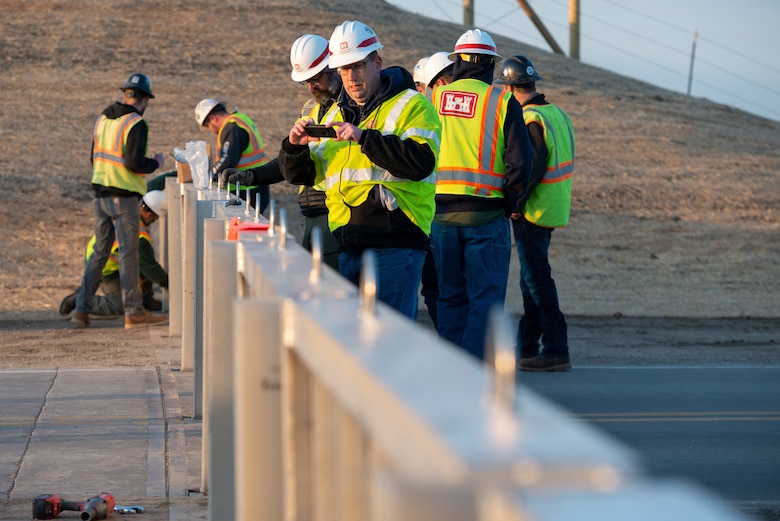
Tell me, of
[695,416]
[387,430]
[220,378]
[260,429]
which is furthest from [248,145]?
[387,430]

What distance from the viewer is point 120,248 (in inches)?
493

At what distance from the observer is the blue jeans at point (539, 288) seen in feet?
32.9

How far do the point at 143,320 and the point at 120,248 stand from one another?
72 centimetres

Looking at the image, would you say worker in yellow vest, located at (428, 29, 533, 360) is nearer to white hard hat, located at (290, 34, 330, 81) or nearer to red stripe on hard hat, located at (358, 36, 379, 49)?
white hard hat, located at (290, 34, 330, 81)

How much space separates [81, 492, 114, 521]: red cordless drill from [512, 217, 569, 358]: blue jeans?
509 cm

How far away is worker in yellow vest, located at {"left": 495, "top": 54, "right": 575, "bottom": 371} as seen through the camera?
1005cm

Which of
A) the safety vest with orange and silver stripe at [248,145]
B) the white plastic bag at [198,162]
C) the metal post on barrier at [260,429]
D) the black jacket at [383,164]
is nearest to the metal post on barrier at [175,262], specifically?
the safety vest with orange and silver stripe at [248,145]

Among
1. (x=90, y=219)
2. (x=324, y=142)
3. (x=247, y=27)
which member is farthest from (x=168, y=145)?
(x=324, y=142)

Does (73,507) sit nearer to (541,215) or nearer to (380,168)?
(380,168)

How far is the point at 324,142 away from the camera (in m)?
6.64

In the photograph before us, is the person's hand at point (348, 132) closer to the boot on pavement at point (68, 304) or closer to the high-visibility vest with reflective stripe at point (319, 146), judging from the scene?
the high-visibility vest with reflective stripe at point (319, 146)

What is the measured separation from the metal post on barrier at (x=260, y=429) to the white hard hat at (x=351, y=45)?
3.38 metres

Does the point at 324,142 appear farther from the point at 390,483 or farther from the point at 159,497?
the point at 390,483

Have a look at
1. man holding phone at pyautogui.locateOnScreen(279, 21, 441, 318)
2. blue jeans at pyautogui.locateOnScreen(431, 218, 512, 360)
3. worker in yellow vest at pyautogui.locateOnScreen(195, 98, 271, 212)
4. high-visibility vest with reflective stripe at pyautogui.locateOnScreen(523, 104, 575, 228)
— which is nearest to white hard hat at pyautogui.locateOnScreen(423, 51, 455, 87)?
high-visibility vest with reflective stripe at pyautogui.locateOnScreen(523, 104, 575, 228)
